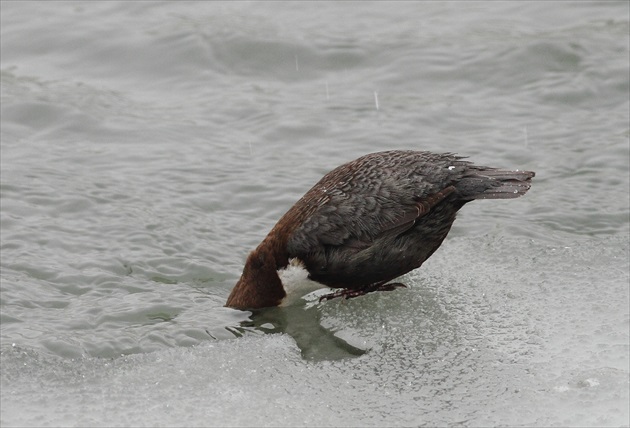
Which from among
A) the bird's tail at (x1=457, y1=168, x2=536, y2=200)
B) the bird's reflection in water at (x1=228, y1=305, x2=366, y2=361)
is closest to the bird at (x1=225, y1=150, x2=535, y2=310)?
the bird's tail at (x1=457, y1=168, x2=536, y2=200)

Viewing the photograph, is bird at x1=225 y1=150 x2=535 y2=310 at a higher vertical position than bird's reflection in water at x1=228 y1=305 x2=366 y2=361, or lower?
higher

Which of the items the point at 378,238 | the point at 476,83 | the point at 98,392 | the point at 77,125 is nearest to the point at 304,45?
the point at 476,83

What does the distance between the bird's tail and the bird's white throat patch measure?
890 mm

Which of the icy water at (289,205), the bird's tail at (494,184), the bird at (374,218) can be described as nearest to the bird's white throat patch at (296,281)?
the bird at (374,218)

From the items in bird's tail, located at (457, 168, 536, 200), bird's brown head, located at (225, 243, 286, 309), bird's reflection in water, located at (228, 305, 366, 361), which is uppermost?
bird's tail, located at (457, 168, 536, 200)

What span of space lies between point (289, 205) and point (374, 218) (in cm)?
Result: 190

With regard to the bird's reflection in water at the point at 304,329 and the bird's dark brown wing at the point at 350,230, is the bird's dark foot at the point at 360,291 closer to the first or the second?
the bird's reflection in water at the point at 304,329

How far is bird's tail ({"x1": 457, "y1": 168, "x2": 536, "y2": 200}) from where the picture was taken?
485 cm

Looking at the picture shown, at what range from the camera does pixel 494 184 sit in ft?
16.1

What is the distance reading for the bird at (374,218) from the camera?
4.88m

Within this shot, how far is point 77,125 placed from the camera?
780 cm

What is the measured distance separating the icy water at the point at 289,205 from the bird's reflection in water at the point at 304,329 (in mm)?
21

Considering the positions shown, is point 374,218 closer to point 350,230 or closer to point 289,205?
point 350,230

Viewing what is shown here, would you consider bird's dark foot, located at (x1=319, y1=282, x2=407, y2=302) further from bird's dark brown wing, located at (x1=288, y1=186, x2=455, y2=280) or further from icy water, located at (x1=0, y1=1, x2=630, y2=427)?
bird's dark brown wing, located at (x1=288, y1=186, x2=455, y2=280)
